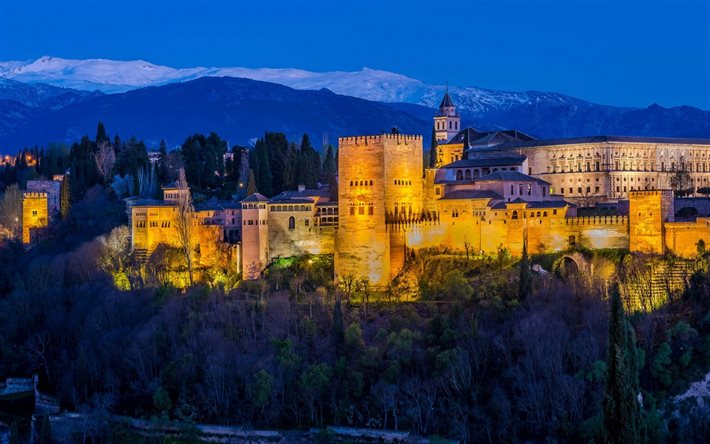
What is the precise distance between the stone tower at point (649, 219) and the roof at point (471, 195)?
19.1 ft

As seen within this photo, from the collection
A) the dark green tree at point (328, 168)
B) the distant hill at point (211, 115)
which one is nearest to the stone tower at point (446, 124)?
the dark green tree at point (328, 168)

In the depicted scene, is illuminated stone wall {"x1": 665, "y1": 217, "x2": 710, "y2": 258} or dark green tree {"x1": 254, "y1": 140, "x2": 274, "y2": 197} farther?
dark green tree {"x1": 254, "y1": 140, "x2": 274, "y2": 197}

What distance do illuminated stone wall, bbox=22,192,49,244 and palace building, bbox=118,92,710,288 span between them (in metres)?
10.1

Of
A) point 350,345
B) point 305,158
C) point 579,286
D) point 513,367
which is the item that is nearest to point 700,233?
point 579,286

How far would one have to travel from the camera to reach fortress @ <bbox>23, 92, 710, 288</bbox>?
4362 centimetres

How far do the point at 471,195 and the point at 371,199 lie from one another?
13.5ft

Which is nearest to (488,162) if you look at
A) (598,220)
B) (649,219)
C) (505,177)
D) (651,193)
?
(505,177)

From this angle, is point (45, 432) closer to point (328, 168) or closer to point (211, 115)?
point (328, 168)

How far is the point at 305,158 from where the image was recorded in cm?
6097

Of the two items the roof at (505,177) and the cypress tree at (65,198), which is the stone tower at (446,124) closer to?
the roof at (505,177)

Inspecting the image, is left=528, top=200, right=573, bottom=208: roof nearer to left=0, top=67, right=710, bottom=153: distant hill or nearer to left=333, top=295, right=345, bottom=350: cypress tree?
left=333, top=295, right=345, bottom=350: cypress tree

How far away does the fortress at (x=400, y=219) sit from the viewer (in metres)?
43.6

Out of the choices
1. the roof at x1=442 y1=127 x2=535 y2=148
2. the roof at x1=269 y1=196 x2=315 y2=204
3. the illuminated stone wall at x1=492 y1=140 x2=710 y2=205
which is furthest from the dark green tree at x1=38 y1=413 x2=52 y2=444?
the roof at x1=442 y1=127 x2=535 y2=148

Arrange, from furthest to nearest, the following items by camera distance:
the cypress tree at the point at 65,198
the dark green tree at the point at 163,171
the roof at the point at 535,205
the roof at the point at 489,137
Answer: the dark green tree at the point at 163,171 < the roof at the point at 489,137 < the cypress tree at the point at 65,198 < the roof at the point at 535,205
